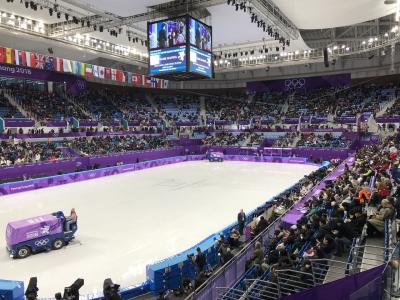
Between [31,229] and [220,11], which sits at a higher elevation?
[220,11]

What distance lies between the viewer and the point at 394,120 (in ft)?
116

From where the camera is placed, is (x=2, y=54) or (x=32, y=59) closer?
(x=2, y=54)

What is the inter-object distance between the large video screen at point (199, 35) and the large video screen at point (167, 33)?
46 cm

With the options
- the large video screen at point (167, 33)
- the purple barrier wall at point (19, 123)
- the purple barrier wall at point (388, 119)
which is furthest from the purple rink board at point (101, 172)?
the large video screen at point (167, 33)

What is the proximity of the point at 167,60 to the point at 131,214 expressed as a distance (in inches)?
338

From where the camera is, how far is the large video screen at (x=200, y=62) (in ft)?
61.4

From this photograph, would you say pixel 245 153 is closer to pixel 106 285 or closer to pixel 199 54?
pixel 199 54

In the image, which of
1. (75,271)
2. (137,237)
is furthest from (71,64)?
(75,271)

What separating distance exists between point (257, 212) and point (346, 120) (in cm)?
2958

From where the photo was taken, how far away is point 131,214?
1709 cm

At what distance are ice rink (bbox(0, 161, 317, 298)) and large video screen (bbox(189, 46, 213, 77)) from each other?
24.6 ft

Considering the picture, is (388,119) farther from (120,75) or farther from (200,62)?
(120,75)

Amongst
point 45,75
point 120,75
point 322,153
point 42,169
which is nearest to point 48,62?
point 45,75

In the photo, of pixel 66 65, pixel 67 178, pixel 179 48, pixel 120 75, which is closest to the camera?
pixel 179 48
